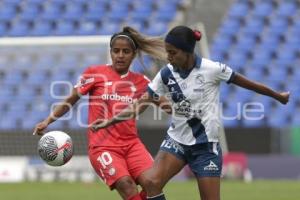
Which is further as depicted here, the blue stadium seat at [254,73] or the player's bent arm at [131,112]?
the blue stadium seat at [254,73]

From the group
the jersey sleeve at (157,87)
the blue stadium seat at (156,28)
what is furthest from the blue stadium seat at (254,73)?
the jersey sleeve at (157,87)

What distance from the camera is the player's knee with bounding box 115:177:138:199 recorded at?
7.21 m

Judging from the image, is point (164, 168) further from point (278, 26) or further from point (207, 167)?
point (278, 26)

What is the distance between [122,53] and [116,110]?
0.54 meters

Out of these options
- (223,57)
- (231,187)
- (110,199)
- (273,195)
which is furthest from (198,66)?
(223,57)

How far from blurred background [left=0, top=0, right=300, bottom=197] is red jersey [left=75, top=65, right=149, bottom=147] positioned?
17.2 ft

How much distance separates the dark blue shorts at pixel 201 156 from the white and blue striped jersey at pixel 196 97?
56 millimetres

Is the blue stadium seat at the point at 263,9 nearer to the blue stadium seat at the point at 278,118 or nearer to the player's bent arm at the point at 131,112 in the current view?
the blue stadium seat at the point at 278,118

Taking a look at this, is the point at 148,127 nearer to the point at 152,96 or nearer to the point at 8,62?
the point at 8,62

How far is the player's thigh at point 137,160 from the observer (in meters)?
7.49

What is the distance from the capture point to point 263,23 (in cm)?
2144

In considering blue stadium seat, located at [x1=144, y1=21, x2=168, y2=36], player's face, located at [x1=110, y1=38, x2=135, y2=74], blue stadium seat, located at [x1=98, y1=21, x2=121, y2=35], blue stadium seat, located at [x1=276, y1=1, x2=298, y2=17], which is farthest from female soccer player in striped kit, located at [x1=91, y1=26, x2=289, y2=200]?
blue stadium seat, located at [x1=276, y1=1, x2=298, y2=17]

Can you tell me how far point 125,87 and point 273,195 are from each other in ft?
16.9

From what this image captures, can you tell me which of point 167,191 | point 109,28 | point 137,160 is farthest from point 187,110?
point 109,28
